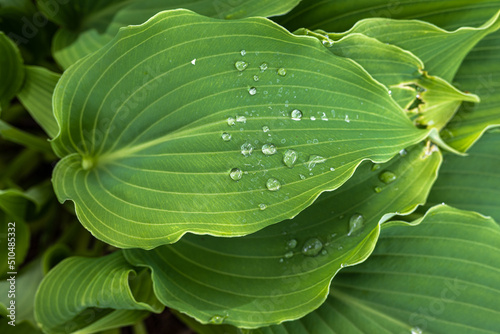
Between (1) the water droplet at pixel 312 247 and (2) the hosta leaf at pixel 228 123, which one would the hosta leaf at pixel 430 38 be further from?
(1) the water droplet at pixel 312 247

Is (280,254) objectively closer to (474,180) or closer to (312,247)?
(312,247)

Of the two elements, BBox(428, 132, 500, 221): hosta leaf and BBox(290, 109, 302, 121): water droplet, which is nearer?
BBox(290, 109, 302, 121): water droplet

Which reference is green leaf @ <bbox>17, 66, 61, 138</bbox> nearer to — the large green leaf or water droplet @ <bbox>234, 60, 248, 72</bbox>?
water droplet @ <bbox>234, 60, 248, 72</bbox>

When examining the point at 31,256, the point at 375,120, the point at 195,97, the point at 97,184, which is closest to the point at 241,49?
the point at 195,97

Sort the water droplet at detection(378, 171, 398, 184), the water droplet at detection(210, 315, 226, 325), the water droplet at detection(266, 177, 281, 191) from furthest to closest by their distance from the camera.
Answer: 1. the water droplet at detection(378, 171, 398, 184)
2. the water droplet at detection(210, 315, 226, 325)
3. the water droplet at detection(266, 177, 281, 191)

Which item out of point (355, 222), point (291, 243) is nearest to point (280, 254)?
point (291, 243)

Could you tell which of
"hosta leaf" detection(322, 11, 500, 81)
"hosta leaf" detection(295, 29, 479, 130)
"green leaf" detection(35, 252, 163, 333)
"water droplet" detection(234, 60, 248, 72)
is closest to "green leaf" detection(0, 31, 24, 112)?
"green leaf" detection(35, 252, 163, 333)
